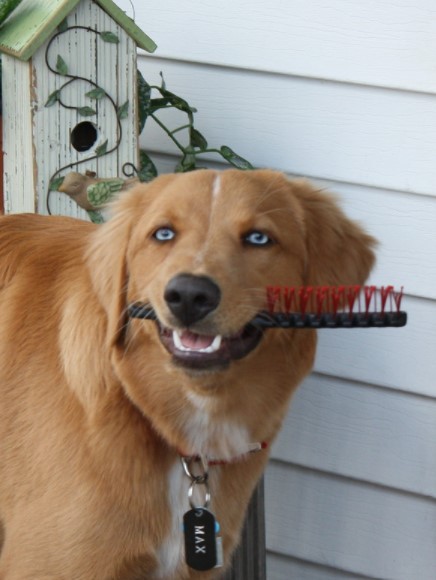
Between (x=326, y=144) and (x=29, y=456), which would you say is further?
(x=326, y=144)

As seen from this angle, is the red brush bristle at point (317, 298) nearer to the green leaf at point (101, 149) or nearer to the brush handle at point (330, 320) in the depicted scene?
the brush handle at point (330, 320)

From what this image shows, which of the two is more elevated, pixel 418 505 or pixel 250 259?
pixel 250 259

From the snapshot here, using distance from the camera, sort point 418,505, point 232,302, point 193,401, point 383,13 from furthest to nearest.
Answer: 1. point 418,505
2. point 383,13
3. point 193,401
4. point 232,302

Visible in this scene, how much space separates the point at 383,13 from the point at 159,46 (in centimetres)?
78

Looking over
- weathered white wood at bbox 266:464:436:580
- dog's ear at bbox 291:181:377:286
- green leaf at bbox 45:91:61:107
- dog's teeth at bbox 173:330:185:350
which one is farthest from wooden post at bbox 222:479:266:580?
green leaf at bbox 45:91:61:107

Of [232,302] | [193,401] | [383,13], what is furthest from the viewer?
[383,13]

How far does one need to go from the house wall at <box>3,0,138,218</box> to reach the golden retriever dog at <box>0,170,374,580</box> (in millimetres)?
654

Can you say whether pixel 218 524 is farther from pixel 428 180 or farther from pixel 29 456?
pixel 428 180

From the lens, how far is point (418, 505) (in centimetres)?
372

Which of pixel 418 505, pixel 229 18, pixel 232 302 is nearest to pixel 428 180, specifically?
pixel 229 18

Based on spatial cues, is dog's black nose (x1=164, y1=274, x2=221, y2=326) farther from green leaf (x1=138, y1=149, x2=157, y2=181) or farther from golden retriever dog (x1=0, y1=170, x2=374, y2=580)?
green leaf (x1=138, y1=149, x2=157, y2=181)

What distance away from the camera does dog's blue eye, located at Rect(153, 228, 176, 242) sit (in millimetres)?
2572

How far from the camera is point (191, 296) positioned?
91.2 inches

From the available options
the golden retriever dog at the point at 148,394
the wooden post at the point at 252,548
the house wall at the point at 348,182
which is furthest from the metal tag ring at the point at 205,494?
the house wall at the point at 348,182
